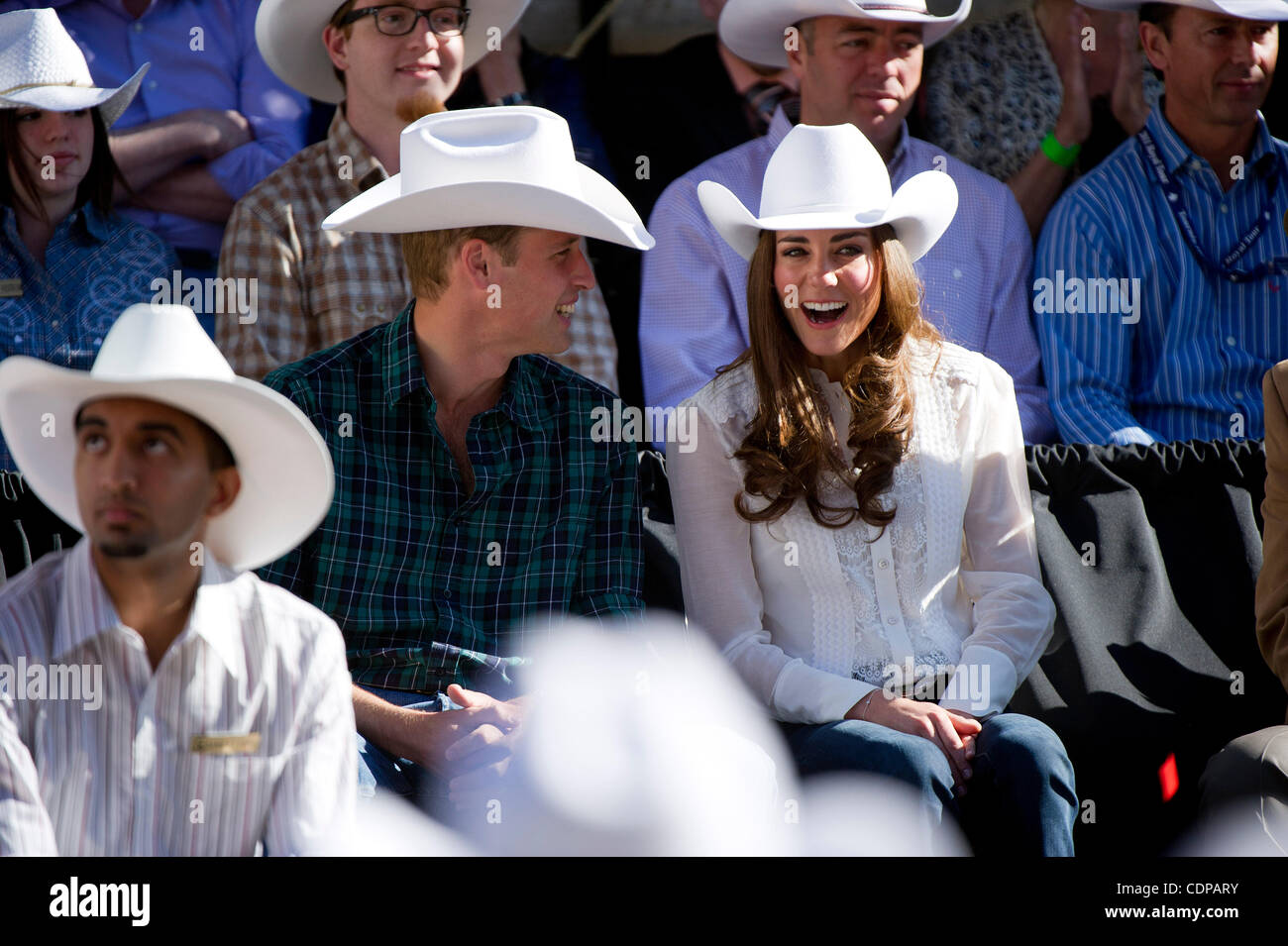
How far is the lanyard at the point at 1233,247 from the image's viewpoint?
13.9 feet

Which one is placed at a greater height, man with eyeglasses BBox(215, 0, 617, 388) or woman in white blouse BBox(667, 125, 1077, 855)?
man with eyeglasses BBox(215, 0, 617, 388)

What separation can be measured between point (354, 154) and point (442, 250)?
112 cm

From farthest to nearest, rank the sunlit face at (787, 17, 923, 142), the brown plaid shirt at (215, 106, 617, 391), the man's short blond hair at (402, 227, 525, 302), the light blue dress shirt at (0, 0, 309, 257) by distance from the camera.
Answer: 1. the light blue dress shirt at (0, 0, 309, 257)
2. the sunlit face at (787, 17, 923, 142)
3. the brown plaid shirt at (215, 106, 617, 391)
4. the man's short blond hair at (402, 227, 525, 302)

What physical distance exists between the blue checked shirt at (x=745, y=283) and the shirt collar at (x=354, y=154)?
0.74 meters

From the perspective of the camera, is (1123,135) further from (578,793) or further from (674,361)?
(578,793)

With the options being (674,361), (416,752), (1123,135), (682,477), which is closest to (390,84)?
(674,361)

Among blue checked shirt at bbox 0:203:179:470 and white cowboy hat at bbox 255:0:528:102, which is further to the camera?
white cowboy hat at bbox 255:0:528:102

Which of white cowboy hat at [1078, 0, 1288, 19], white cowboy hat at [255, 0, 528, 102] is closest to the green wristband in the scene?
white cowboy hat at [1078, 0, 1288, 19]

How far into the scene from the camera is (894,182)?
4312 mm

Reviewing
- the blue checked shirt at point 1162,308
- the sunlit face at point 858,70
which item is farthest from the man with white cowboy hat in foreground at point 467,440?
the blue checked shirt at point 1162,308

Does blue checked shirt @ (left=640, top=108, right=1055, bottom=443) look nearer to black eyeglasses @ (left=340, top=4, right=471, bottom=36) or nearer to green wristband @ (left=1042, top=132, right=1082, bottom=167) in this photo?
green wristband @ (left=1042, top=132, right=1082, bottom=167)

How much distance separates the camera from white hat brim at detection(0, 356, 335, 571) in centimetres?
218

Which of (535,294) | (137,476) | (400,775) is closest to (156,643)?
(137,476)

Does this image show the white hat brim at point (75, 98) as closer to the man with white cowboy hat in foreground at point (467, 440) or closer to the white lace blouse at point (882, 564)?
the man with white cowboy hat in foreground at point (467, 440)
